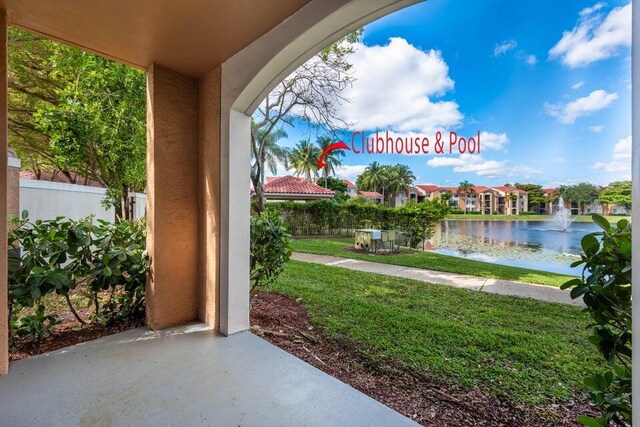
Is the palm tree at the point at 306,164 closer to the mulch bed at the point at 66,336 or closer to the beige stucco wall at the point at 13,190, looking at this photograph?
the beige stucco wall at the point at 13,190

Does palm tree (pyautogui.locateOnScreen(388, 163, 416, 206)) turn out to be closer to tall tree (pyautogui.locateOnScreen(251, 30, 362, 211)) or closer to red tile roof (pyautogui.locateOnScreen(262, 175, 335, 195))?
red tile roof (pyautogui.locateOnScreen(262, 175, 335, 195))

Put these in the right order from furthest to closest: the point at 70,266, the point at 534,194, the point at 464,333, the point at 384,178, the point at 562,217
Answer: the point at 384,178, the point at 534,194, the point at 562,217, the point at 464,333, the point at 70,266

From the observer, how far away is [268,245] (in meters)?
3.44

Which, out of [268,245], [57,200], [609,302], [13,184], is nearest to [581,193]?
[609,302]

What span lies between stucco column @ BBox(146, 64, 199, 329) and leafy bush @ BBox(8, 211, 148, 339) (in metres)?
0.26

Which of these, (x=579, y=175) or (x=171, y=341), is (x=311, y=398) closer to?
(x=171, y=341)

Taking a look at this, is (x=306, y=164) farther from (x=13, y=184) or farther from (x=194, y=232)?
(x=194, y=232)

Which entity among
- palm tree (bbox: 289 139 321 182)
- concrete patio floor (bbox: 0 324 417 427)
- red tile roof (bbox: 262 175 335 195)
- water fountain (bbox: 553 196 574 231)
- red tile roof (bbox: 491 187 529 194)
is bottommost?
concrete patio floor (bbox: 0 324 417 427)

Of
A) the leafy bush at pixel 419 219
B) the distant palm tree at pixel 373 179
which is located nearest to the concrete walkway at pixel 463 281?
the leafy bush at pixel 419 219

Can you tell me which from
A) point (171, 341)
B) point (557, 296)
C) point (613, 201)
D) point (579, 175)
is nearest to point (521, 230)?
point (557, 296)

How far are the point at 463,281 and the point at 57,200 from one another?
26.4 ft

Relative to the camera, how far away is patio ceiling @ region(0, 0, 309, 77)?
1.94 m

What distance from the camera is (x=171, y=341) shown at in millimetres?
2646

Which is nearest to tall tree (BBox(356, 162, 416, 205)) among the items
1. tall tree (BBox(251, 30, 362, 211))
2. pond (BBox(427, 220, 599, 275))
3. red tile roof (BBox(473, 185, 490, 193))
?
red tile roof (BBox(473, 185, 490, 193))
